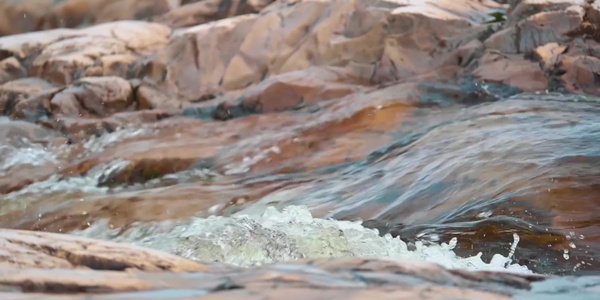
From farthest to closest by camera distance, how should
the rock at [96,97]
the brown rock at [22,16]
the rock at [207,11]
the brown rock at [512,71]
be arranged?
the brown rock at [22,16]
the rock at [207,11]
the rock at [96,97]
the brown rock at [512,71]

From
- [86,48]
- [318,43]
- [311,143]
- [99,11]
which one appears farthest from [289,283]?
[99,11]

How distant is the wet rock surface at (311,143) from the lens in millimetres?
2014

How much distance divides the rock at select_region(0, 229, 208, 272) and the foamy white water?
56.1 inches

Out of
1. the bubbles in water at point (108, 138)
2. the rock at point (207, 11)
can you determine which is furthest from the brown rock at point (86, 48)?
the bubbles in water at point (108, 138)

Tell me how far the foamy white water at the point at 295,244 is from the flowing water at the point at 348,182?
0.4 inches

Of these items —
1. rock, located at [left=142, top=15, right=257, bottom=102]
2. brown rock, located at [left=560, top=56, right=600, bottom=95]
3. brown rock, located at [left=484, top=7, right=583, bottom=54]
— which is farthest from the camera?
rock, located at [left=142, top=15, right=257, bottom=102]

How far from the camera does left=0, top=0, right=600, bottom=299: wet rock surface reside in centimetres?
201

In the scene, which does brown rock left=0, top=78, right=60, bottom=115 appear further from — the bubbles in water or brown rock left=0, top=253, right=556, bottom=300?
brown rock left=0, top=253, right=556, bottom=300

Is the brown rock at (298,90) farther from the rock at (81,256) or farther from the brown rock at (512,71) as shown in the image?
the rock at (81,256)

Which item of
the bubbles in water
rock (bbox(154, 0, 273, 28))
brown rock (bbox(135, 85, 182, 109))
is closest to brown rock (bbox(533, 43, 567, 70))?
the bubbles in water

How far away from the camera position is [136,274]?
1.85 m

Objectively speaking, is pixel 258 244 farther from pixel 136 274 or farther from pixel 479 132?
pixel 479 132

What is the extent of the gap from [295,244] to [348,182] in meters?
1.79

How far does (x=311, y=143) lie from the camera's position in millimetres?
6980
